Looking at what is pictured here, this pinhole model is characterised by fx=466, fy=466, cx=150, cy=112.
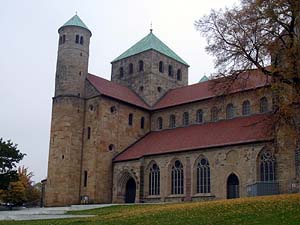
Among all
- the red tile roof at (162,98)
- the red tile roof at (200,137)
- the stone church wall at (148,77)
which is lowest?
the red tile roof at (200,137)

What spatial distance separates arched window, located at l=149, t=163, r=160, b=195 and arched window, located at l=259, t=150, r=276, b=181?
1040cm

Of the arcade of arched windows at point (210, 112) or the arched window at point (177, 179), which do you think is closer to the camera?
A: the arched window at point (177, 179)

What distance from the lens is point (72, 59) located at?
48562mm

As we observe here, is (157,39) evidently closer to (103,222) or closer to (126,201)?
(126,201)

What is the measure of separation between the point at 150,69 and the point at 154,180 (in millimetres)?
16431

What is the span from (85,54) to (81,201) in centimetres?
1549

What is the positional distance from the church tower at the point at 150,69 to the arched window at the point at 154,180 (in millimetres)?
11441

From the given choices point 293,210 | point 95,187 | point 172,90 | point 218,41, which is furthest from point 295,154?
point 172,90

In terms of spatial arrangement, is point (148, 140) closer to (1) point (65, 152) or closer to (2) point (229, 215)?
(1) point (65, 152)

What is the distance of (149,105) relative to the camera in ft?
174

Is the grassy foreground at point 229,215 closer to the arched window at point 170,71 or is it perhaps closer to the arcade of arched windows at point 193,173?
the arcade of arched windows at point 193,173

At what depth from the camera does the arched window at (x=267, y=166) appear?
36281 mm

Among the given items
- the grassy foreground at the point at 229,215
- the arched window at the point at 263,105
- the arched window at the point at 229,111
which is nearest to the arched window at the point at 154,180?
the arched window at the point at 229,111

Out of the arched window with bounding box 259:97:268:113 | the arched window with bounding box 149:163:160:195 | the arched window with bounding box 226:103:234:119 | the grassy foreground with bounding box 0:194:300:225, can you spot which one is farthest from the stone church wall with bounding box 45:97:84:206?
the grassy foreground with bounding box 0:194:300:225
